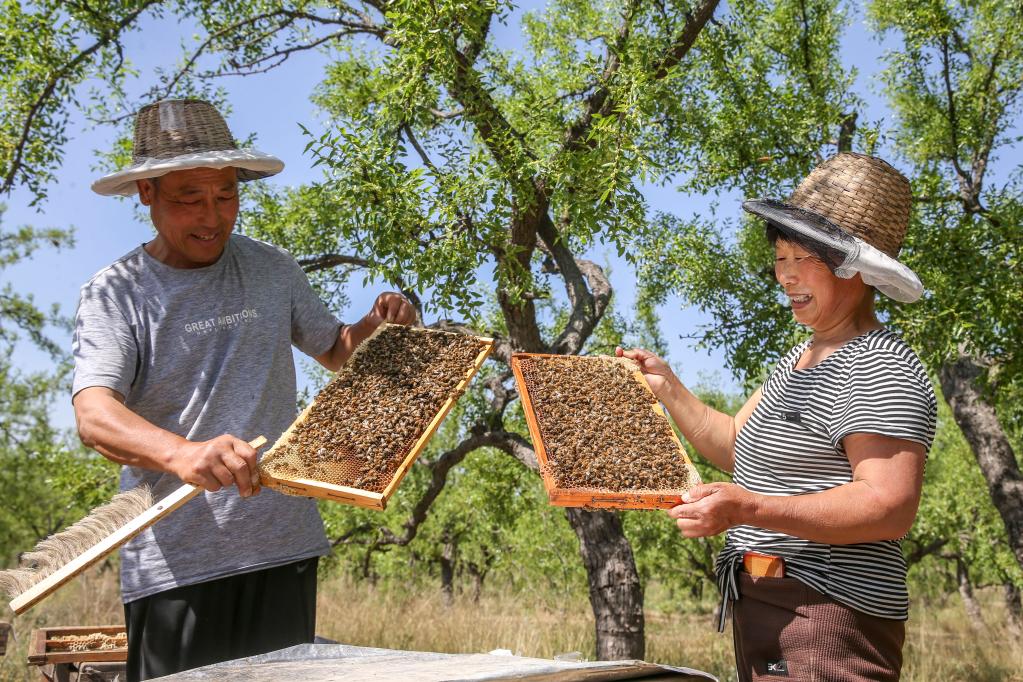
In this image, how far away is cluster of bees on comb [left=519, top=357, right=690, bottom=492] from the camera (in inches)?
134

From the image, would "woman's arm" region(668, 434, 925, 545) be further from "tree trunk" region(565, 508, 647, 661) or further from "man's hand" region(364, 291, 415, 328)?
"tree trunk" region(565, 508, 647, 661)

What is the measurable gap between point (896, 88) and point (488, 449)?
792 cm

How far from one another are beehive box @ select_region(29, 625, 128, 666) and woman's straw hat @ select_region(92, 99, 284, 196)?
3111mm

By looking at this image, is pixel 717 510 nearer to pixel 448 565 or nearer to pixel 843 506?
→ pixel 843 506

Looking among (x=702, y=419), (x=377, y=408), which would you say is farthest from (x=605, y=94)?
(x=377, y=408)

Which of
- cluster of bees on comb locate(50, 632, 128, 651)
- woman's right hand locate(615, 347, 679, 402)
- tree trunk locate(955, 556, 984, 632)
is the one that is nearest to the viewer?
woman's right hand locate(615, 347, 679, 402)

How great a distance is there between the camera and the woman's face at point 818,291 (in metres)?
2.97

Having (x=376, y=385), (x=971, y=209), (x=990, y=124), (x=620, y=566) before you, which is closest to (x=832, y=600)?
(x=376, y=385)

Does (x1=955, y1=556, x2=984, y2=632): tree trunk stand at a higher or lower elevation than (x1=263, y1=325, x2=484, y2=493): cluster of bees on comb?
lower

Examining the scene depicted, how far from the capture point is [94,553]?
9.24 ft

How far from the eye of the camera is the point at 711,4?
866 cm

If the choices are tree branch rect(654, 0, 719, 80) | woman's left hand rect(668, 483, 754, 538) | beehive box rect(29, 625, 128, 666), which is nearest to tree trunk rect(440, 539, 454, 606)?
tree branch rect(654, 0, 719, 80)

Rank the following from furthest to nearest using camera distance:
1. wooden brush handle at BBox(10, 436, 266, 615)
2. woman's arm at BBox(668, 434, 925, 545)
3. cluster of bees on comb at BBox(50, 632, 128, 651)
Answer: cluster of bees on comb at BBox(50, 632, 128, 651), wooden brush handle at BBox(10, 436, 266, 615), woman's arm at BBox(668, 434, 925, 545)

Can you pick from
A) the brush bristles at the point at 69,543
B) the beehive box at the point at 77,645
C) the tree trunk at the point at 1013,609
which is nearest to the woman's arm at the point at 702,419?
the brush bristles at the point at 69,543
